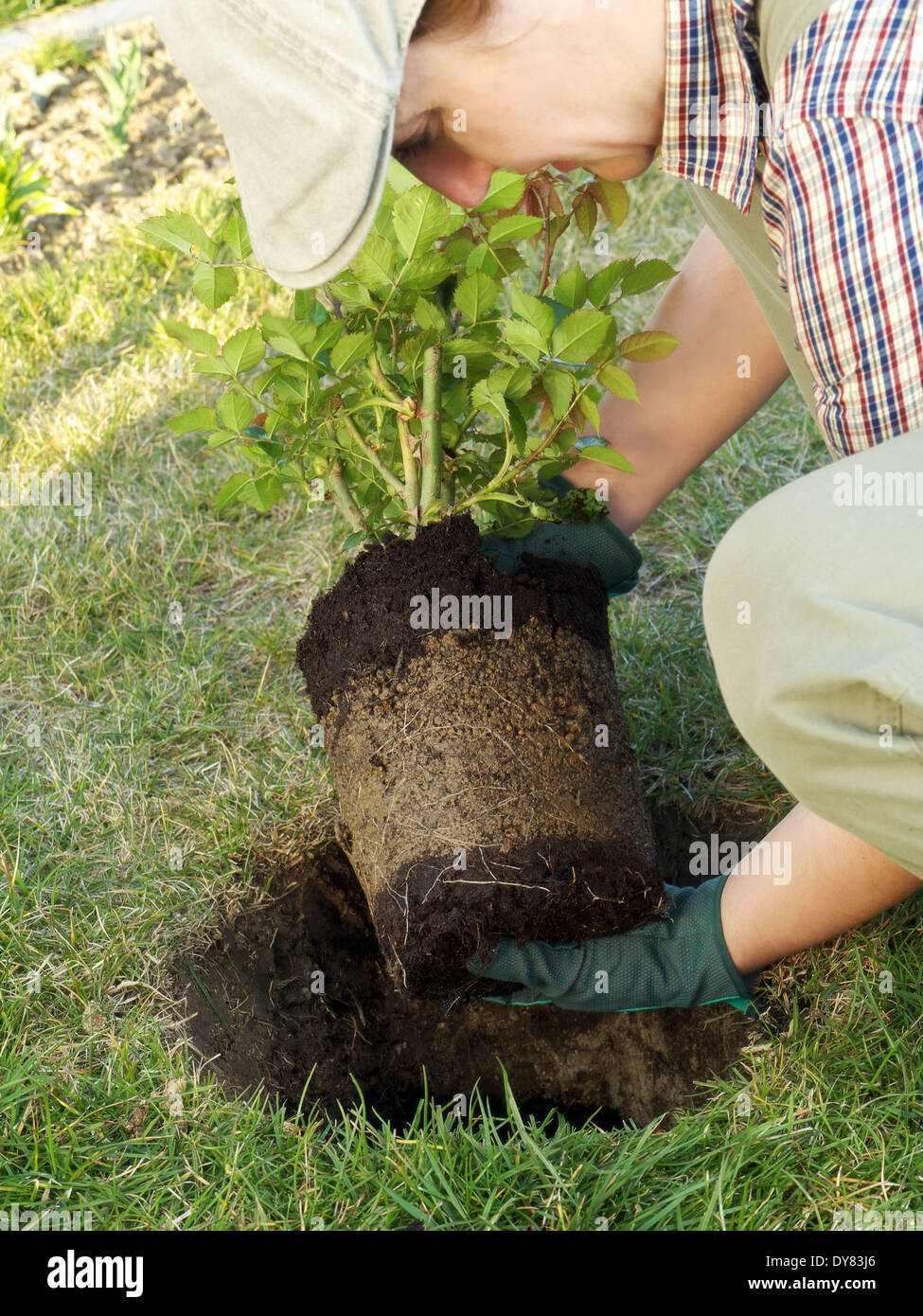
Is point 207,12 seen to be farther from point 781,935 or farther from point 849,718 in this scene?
point 781,935

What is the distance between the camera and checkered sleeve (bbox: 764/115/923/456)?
3.13 ft

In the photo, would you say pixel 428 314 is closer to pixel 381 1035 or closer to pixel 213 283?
pixel 213 283

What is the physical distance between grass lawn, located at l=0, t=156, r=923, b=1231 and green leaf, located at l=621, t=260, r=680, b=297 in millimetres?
785

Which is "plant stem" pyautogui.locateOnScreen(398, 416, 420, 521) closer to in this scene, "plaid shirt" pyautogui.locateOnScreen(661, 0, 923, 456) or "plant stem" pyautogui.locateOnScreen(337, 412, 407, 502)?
"plant stem" pyautogui.locateOnScreen(337, 412, 407, 502)

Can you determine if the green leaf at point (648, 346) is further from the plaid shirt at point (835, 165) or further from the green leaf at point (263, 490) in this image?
the green leaf at point (263, 490)

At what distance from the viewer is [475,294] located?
1.40 m

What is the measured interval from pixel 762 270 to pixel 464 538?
20.0 inches

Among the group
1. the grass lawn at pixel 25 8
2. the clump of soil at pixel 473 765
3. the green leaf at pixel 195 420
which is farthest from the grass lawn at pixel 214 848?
the grass lawn at pixel 25 8

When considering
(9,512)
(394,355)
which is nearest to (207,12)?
(394,355)

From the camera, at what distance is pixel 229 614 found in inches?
88.4

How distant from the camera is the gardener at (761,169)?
97cm

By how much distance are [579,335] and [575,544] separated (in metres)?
0.40

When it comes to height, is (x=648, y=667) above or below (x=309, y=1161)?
above

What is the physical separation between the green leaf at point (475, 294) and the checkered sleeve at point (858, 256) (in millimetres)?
374
